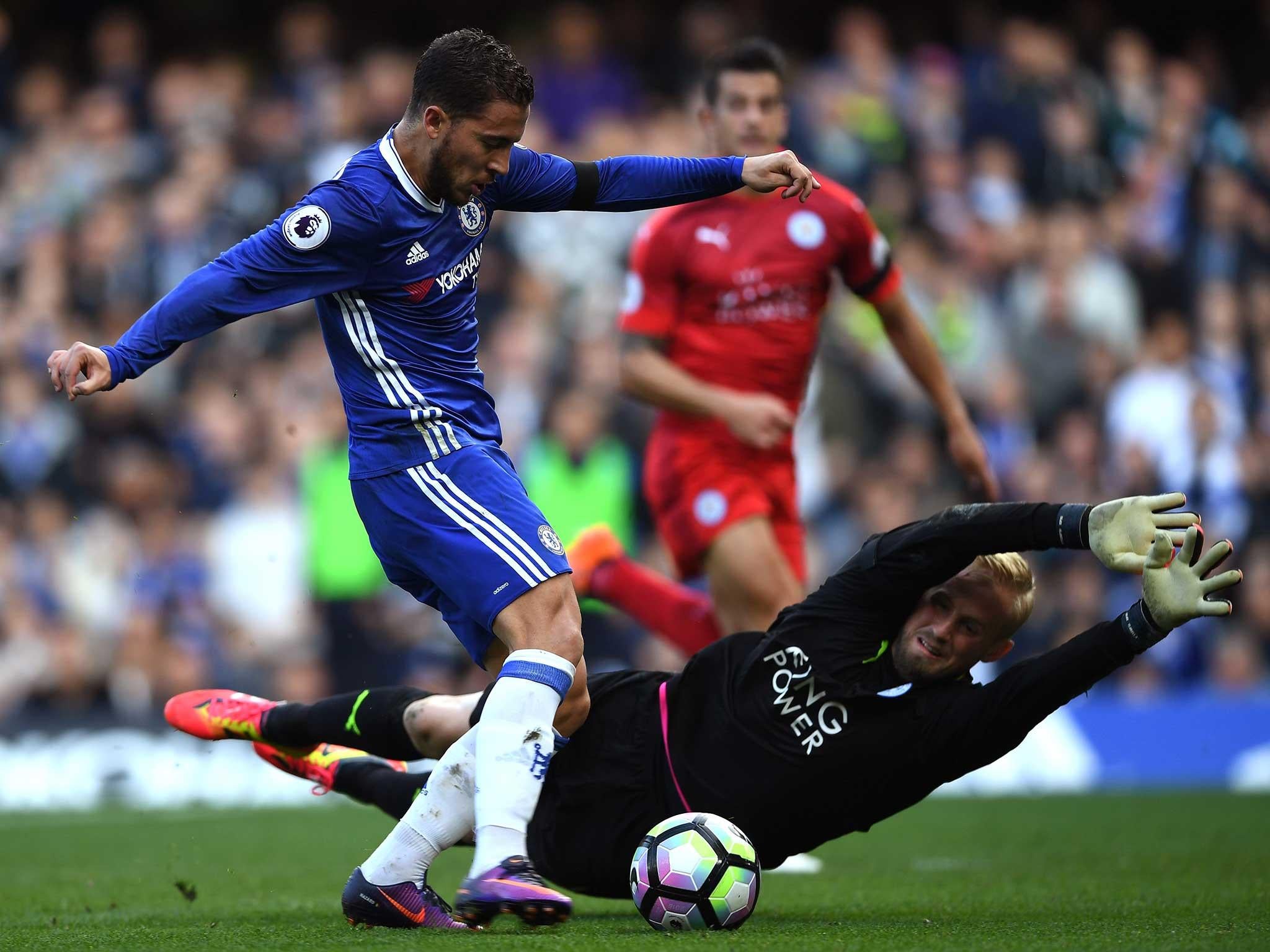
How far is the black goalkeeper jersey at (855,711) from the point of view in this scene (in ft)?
14.6

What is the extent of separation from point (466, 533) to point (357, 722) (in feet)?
3.24

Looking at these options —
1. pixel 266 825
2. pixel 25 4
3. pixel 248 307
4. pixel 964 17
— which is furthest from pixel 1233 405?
pixel 25 4

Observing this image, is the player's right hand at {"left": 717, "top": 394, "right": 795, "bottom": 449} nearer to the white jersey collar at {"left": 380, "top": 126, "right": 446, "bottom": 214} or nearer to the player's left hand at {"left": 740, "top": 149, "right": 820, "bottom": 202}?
the player's left hand at {"left": 740, "top": 149, "right": 820, "bottom": 202}

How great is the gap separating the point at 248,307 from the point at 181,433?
7.83 meters

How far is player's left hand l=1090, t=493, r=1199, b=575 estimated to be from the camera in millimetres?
4109

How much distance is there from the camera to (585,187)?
500 cm

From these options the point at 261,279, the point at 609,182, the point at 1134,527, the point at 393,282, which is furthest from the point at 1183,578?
the point at 261,279

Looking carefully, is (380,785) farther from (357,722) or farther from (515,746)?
(515,746)

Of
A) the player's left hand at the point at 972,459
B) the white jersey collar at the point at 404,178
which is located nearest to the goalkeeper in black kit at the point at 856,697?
the white jersey collar at the point at 404,178

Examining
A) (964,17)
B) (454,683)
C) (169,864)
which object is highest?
(964,17)

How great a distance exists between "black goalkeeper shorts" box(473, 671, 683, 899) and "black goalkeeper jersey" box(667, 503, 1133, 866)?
0.09 m

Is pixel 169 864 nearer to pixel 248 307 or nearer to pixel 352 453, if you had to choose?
pixel 352 453

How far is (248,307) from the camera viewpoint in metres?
4.45

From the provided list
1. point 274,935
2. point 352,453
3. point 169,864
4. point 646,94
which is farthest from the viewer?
point 646,94
